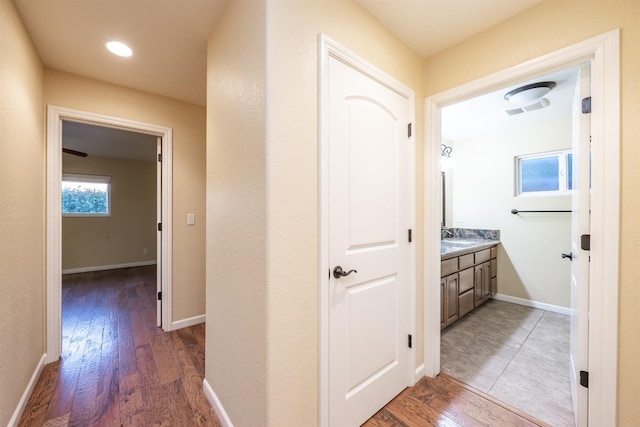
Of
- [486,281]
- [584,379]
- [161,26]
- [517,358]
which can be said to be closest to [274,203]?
[161,26]

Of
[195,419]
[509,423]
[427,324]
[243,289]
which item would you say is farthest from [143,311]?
[509,423]

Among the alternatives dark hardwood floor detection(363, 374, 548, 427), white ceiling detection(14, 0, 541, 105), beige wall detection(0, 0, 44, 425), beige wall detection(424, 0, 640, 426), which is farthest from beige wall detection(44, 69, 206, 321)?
beige wall detection(424, 0, 640, 426)

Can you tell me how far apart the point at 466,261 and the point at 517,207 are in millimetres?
1448

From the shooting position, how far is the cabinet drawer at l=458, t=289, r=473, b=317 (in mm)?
2799

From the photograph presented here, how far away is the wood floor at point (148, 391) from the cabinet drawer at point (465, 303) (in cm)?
109

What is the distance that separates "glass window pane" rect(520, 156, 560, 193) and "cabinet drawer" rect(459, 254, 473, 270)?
1.55 meters

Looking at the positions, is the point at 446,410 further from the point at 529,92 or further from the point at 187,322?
the point at 529,92

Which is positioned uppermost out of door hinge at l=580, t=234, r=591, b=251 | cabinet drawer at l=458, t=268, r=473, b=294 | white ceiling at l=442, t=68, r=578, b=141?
white ceiling at l=442, t=68, r=578, b=141

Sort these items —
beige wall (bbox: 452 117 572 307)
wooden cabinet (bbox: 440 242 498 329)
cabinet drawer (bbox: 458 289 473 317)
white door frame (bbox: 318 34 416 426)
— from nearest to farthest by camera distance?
white door frame (bbox: 318 34 416 426), wooden cabinet (bbox: 440 242 498 329), cabinet drawer (bbox: 458 289 473 317), beige wall (bbox: 452 117 572 307)

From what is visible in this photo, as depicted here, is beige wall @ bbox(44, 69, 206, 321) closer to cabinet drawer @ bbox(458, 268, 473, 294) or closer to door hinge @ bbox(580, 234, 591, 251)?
cabinet drawer @ bbox(458, 268, 473, 294)

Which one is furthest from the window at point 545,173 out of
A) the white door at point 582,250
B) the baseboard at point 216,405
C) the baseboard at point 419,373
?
the baseboard at point 216,405

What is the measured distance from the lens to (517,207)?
3.55 meters

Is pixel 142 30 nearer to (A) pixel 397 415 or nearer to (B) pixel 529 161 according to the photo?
(A) pixel 397 415

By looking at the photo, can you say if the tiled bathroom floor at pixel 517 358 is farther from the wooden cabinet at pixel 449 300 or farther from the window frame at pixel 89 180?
the window frame at pixel 89 180
